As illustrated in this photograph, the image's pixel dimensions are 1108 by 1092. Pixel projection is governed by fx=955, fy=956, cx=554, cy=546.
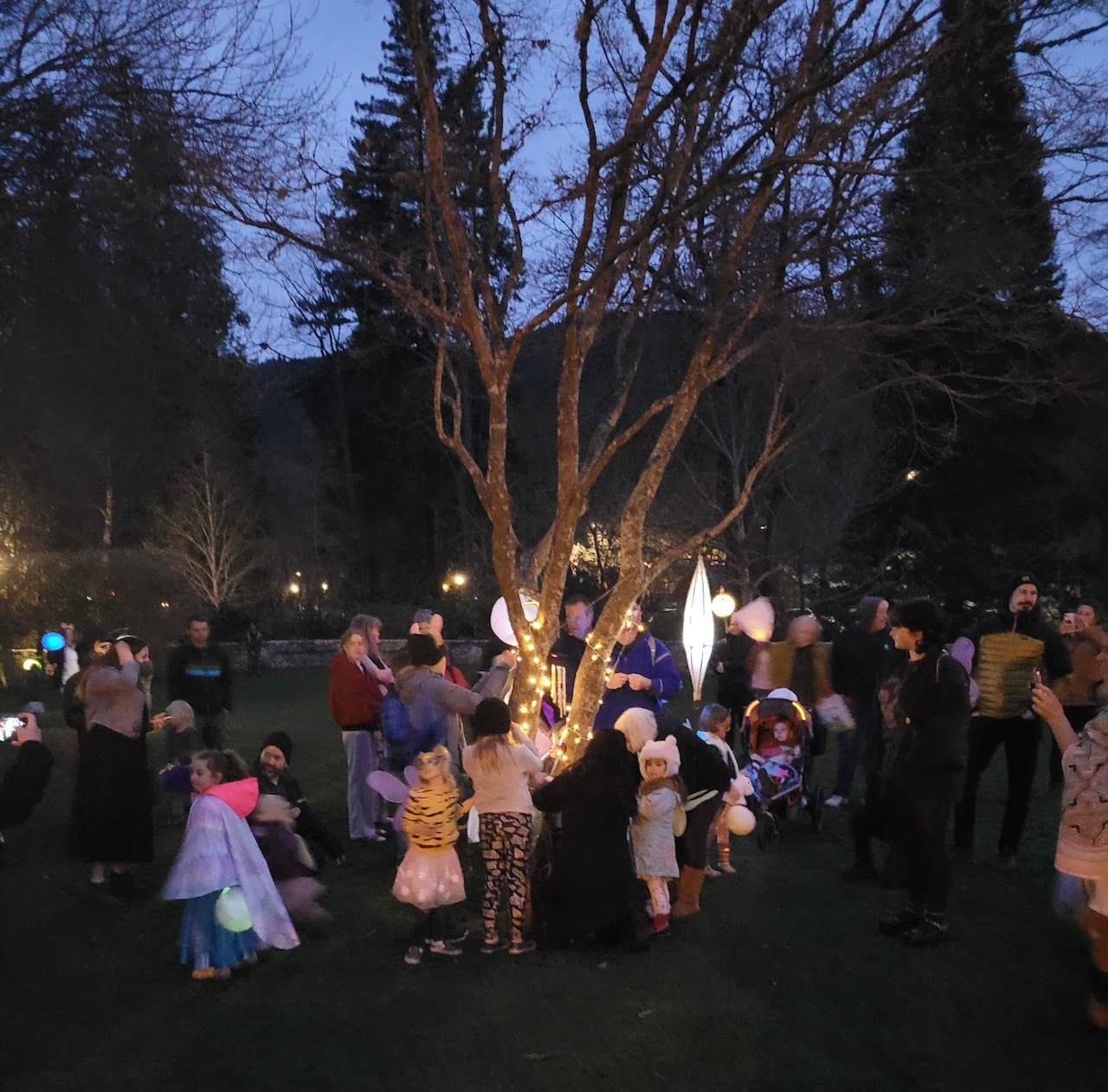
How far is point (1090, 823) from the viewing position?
13.4ft

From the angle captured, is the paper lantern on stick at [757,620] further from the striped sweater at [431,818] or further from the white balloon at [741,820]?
the striped sweater at [431,818]

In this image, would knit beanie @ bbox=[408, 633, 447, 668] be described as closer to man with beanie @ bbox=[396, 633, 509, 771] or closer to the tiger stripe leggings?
man with beanie @ bbox=[396, 633, 509, 771]

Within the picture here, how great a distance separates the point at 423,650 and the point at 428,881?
1516mm

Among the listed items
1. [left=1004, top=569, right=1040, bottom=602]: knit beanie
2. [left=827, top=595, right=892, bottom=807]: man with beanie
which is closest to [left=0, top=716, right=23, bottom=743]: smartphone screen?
[left=827, top=595, right=892, bottom=807]: man with beanie

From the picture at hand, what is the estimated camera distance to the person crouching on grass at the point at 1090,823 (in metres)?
4.04

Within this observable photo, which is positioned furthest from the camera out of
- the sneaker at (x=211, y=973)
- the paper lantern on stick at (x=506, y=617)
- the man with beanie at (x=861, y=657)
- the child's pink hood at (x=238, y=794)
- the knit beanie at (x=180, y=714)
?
the man with beanie at (x=861, y=657)

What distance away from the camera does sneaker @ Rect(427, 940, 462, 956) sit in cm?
505

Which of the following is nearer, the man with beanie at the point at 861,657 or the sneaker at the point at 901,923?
the sneaker at the point at 901,923

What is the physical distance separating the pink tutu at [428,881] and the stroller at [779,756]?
2930 millimetres

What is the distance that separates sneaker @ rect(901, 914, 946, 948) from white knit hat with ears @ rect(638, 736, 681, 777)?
1.50 metres

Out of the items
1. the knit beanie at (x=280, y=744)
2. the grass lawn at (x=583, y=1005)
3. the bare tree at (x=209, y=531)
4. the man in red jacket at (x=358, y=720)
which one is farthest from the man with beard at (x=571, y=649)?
the bare tree at (x=209, y=531)

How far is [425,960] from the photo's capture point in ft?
16.4

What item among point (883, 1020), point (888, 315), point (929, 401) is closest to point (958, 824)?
point (883, 1020)

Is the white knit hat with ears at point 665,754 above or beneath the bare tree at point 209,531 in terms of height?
beneath
